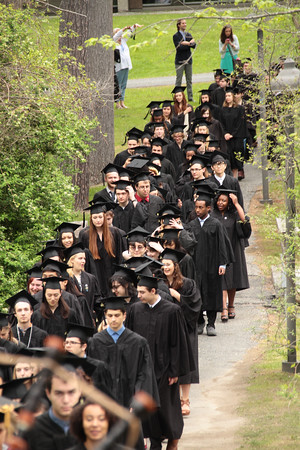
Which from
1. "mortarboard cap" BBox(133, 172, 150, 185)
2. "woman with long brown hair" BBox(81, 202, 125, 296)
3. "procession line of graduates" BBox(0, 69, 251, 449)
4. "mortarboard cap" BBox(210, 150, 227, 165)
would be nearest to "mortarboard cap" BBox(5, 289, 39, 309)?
"procession line of graduates" BBox(0, 69, 251, 449)

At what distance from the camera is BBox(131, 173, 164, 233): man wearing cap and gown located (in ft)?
40.3

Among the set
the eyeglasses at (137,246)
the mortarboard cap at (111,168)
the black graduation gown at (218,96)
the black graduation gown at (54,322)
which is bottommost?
the black graduation gown at (54,322)

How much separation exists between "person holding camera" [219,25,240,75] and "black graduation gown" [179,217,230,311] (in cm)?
1060

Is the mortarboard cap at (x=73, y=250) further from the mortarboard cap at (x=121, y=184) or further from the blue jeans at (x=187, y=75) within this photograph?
the blue jeans at (x=187, y=75)

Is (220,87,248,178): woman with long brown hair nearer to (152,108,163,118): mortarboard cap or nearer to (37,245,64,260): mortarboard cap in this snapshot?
(152,108,163,118): mortarboard cap

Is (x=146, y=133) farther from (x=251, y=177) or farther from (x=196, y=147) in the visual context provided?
(x=251, y=177)

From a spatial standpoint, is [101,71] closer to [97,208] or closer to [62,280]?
[97,208]

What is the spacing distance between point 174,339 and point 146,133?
8440 millimetres

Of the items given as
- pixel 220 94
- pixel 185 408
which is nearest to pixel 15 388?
pixel 185 408

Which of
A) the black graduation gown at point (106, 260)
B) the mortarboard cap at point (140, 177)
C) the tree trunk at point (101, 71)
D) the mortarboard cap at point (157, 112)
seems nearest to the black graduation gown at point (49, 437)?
the black graduation gown at point (106, 260)

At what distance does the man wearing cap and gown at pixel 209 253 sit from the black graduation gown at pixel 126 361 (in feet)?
14.3

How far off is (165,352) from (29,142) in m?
4.82

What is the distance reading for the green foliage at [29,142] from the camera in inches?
460

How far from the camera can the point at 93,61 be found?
1816 centimetres
